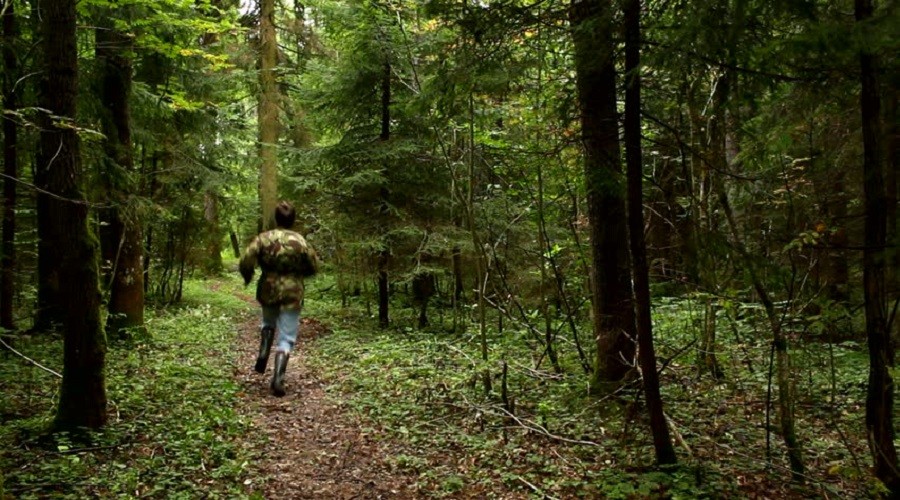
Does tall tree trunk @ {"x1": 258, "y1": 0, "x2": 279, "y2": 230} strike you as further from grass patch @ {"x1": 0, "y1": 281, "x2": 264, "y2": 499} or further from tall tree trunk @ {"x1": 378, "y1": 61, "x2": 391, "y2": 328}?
grass patch @ {"x1": 0, "y1": 281, "x2": 264, "y2": 499}

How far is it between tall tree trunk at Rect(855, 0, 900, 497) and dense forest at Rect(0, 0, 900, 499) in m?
0.02

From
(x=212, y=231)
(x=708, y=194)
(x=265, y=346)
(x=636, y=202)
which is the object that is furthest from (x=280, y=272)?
(x=212, y=231)

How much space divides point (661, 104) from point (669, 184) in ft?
18.0

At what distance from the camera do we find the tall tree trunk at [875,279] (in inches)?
143

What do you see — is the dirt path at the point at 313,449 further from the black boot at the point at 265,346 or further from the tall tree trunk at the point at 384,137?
the tall tree trunk at the point at 384,137

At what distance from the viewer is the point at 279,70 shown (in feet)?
51.9

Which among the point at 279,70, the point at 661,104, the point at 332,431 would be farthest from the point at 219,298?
the point at 661,104

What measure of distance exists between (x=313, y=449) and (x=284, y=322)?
8.39 ft

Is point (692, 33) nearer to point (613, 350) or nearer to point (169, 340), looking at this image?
point (613, 350)

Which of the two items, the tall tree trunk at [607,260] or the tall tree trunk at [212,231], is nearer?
the tall tree trunk at [607,260]

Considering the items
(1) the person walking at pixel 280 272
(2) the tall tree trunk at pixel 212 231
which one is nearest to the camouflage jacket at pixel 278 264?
(1) the person walking at pixel 280 272

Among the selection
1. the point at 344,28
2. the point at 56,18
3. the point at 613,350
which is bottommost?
the point at 613,350

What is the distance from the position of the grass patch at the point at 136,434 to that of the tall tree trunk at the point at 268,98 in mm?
6880

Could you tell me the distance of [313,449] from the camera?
580 centimetres
